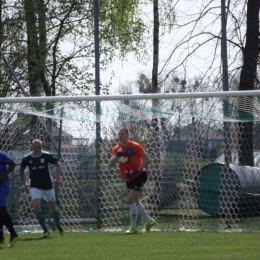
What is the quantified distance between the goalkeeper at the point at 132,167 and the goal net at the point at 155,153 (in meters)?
0.90

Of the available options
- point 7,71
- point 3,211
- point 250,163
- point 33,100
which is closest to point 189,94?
point 250,163

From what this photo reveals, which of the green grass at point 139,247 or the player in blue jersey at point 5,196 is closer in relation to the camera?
the green grass at point 139,247

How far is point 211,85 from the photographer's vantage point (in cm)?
1583

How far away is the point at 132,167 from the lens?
14078mm

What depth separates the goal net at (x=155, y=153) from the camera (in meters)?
14.6

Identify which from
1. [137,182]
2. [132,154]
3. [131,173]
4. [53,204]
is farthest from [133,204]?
[53,204]

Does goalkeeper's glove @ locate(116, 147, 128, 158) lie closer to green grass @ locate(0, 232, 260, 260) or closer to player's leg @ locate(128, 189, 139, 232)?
player's leg @ locate(128, 189, 139, 232)

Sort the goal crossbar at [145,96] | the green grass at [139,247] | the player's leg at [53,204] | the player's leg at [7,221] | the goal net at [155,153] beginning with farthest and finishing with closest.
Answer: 1. the goal net at [155,153]
2. the player's leg at [53,204]
3. the goal crossbar at [145,96]
4. the player's leg at [7,221]
5. the green grass at [139,247]

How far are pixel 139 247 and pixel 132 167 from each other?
286 centimetres

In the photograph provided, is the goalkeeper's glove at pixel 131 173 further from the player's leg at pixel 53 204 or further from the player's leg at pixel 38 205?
the player's leg at pixel 38 205

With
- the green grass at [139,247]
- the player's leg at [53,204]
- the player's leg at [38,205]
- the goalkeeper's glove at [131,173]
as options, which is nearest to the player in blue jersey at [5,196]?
the green grass at [139,247]

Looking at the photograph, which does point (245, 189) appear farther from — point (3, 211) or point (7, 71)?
point (7, 71)

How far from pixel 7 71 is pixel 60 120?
2606 millimetres

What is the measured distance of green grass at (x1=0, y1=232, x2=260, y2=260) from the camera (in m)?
10.3
